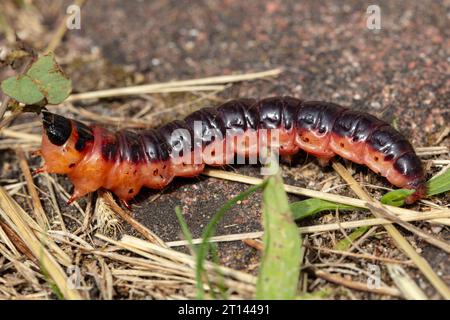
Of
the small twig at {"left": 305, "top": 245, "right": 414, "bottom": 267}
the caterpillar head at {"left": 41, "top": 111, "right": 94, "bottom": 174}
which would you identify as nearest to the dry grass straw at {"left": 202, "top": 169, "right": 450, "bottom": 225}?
the small twig at {"left": 305, "top": 245, "right": 414, "bottom": 267}

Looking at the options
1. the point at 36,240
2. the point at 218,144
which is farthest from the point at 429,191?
the point at 36,240

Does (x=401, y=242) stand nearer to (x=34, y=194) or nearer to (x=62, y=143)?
(x=62, y=143)

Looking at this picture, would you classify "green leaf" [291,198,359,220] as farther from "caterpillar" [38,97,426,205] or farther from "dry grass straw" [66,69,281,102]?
"dry grass straw" [66,69,281,102]

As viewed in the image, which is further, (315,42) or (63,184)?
(315,42)
